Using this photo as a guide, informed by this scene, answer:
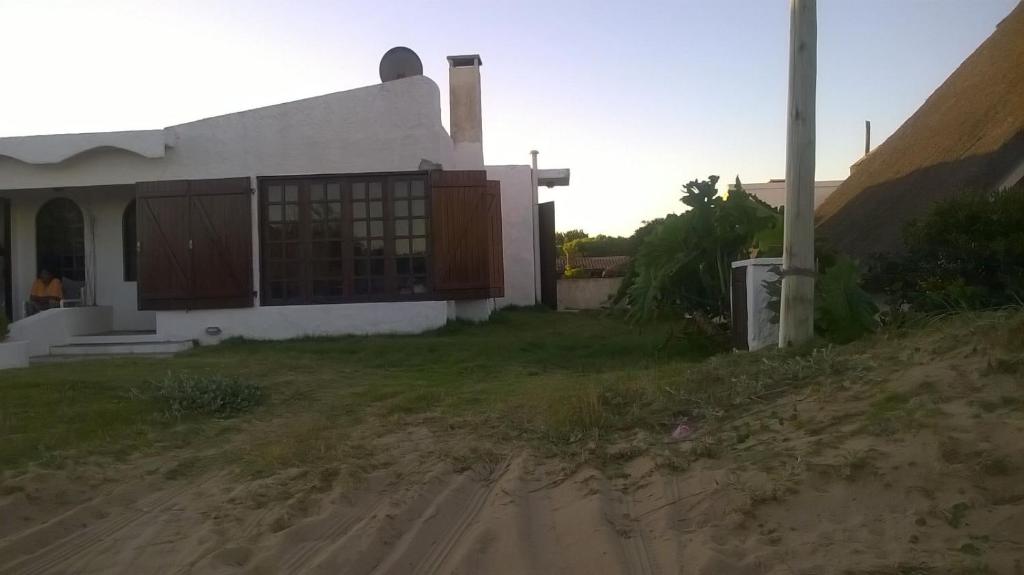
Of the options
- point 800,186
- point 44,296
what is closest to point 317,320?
point 44,296

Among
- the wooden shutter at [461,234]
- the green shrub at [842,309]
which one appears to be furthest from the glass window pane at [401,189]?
the green shrub at [842,309]

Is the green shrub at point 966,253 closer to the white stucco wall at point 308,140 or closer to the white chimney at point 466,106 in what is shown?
the white stucco wall at point 308,140

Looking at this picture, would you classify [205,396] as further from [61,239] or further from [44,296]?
[61,239]

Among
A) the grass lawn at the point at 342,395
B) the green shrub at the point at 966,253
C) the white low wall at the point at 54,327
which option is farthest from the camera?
the white low wall at the point at 54,327

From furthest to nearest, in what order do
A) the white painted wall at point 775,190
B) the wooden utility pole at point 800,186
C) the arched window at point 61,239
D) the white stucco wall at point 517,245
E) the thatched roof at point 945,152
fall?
the white painted wall at point 775,190 → the white stucco wall at point 517,245 → the arched window at point 61,239 → the thatched roof at point 945,152 → the wooden utility pole at point 800,186

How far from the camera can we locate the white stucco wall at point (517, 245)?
21.3 metres

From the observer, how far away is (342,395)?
28.6 ft

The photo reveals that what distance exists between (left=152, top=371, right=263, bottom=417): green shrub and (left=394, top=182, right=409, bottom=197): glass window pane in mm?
6177

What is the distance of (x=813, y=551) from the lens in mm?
3703

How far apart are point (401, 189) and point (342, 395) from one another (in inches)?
241

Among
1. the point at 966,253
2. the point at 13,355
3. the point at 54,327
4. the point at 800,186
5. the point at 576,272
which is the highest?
the point at 800,186

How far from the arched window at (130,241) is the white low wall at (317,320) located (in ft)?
7.49

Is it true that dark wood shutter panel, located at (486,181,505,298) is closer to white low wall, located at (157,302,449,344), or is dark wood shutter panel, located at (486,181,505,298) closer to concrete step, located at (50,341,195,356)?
white low wall, located at (157,302,449,344)

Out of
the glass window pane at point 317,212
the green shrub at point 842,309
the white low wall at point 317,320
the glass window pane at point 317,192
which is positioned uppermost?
the glass window pane at point 317,192
